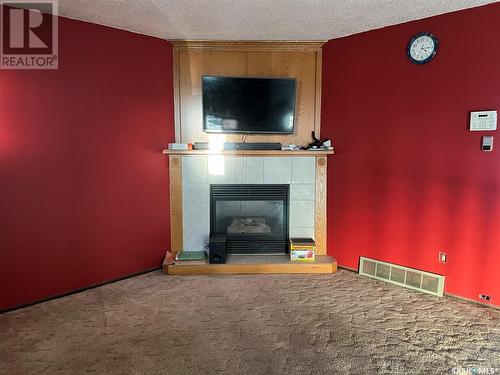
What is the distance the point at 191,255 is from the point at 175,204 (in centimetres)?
56

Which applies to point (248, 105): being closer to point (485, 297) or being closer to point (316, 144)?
point (316, 144)

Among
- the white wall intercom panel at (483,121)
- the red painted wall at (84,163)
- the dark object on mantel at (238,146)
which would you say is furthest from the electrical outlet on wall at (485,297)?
the red painted wall at (84,163)

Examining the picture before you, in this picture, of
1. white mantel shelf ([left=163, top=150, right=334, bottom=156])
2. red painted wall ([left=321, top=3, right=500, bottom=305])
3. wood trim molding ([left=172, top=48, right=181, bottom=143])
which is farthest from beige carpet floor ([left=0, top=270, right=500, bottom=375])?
wood trim molding ([left=172, top=48, right=181, bottom=143])

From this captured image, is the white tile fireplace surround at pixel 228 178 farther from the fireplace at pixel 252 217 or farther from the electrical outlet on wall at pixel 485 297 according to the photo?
the electrical outlet on wall at pixel 485 297

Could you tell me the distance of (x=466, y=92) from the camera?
2.78 metres

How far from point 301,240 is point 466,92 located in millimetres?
1983

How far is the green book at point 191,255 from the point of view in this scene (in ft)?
11.5

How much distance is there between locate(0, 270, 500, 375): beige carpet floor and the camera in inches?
80.3

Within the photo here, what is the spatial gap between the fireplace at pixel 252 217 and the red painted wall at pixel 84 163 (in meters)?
0.58

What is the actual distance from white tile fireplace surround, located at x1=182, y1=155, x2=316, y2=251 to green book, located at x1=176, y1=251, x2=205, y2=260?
0.28 feet

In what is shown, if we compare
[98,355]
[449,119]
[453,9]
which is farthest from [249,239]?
[453,9]

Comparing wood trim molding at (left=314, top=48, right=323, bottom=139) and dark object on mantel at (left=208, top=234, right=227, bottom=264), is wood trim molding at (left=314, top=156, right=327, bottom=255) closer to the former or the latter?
wood trim molding at (left=314, top=48, right=323, bottom=139)

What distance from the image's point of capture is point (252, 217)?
3.80 meters

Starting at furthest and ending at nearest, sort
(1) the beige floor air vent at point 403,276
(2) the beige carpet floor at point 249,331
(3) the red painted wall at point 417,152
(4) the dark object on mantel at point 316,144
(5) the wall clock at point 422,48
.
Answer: (4) the dark object on mantel at point 316,144
(1) the beige floor air vent at point 403,276
(5) the wall clock at point 422,48
(3) the red painted wall at point 417,152
(2) the beige carpet floor at point 249,331
